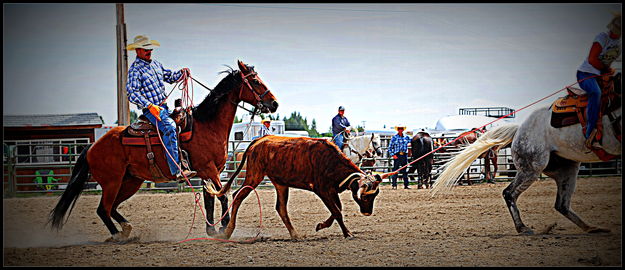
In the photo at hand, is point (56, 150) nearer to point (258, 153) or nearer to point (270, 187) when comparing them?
point (270, 187)

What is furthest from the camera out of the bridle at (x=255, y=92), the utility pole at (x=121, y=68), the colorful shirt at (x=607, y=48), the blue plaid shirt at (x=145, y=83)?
the utility pole at (x=121, y=68)

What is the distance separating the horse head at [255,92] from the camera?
635 cm

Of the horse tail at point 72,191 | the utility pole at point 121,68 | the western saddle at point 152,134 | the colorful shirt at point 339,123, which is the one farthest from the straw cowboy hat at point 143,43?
the colorful shirt at point 339,123

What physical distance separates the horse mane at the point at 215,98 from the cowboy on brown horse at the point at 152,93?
1.40 ft

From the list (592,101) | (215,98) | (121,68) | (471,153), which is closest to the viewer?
(592,101)

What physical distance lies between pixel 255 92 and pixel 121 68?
613cm

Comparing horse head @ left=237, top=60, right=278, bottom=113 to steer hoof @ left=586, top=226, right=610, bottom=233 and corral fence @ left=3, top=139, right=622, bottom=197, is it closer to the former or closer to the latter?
steer hoof @ left=586, top=226, right=610, bottom=233

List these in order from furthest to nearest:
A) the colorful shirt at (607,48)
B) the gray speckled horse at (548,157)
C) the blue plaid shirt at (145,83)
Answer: the blue plaid shirt at (145,83)
the gray speckled horse at (548,157)
the colorful shirt at (607,48)

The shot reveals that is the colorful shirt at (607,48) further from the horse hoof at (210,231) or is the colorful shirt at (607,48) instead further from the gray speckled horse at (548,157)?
the horse hoof at (210,231)

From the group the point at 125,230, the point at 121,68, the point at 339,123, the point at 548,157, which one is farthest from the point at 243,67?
the point at 339,123

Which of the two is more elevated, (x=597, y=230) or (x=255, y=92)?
(x=255, y=92)

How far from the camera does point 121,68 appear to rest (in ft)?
36.7

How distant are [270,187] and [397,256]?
1037 cm

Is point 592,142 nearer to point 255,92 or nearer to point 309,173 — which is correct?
point 309,173
